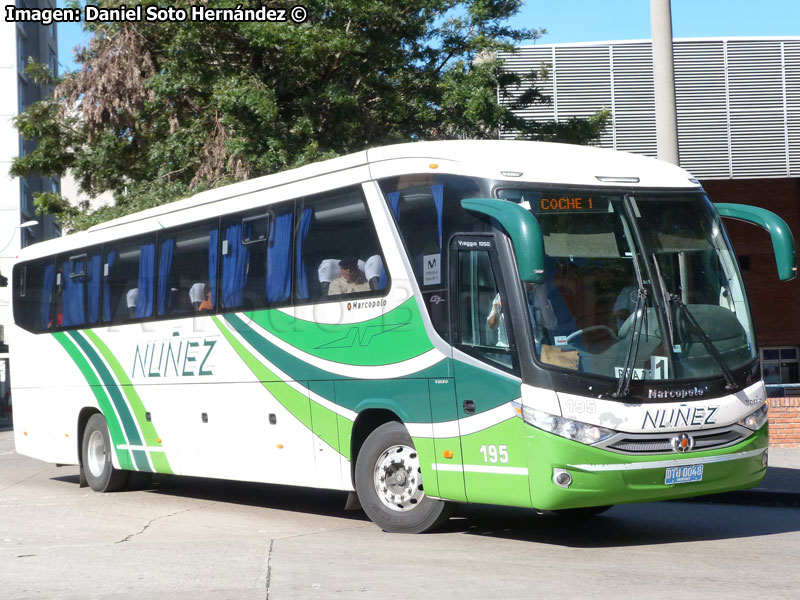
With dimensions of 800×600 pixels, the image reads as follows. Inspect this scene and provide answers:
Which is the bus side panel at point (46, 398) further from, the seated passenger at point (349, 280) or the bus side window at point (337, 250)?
the seated passenger at point (349, 280)

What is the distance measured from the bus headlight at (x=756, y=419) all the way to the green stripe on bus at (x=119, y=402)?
7697 millimetres

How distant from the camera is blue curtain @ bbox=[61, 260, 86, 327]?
50.3 ft

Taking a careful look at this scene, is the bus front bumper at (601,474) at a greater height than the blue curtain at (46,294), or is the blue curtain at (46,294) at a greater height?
the blue curtain at (46,294)

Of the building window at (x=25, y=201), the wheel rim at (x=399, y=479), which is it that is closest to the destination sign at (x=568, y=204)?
the wheel rim at (x=399, y=479)

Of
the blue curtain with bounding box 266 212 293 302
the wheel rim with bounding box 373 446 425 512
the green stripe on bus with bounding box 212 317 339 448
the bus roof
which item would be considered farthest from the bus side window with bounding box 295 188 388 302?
the wheel rim with bounding box 373 446 425 512

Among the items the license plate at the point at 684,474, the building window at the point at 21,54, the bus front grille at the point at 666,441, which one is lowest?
the license plate at the point at 684,474

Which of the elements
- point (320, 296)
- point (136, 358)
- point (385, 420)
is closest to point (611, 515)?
point (385, 420)

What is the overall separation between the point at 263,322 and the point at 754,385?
491cm

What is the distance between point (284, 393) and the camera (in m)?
11.4

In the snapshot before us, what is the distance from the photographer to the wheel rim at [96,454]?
1514 centimetres

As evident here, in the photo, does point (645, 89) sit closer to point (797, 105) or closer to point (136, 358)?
point (797, 105)

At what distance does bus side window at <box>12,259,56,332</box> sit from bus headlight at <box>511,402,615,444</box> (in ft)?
31.7

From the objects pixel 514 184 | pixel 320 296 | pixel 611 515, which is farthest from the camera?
pixel 611 515

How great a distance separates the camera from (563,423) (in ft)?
27.8
